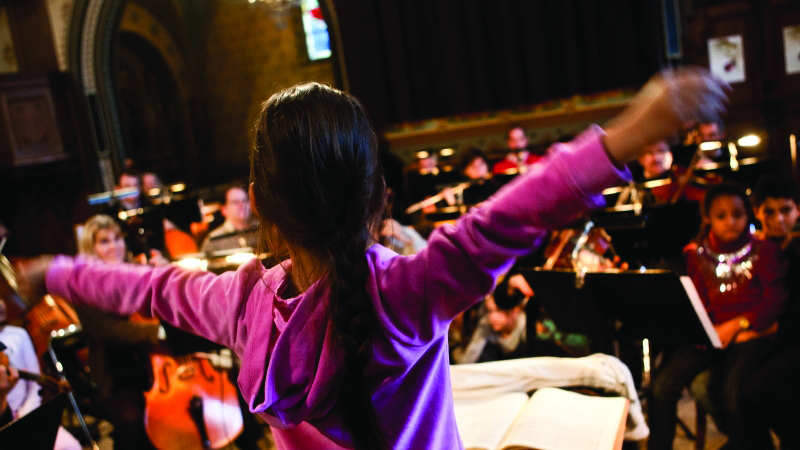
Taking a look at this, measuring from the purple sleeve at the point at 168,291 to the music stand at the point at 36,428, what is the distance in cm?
109

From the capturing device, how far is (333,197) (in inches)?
32.1

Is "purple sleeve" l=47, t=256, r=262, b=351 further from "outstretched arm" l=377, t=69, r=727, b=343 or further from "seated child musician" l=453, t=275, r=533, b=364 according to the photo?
"seated child musician" l=453, t=275, r=533, b=364

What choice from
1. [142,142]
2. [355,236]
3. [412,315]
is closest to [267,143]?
[355,236]

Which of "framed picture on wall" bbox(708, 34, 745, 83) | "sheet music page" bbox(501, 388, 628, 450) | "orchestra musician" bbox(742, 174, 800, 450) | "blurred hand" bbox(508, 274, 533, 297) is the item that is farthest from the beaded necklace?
"framed picture on wall" bbox(708, 34, 745, 83)

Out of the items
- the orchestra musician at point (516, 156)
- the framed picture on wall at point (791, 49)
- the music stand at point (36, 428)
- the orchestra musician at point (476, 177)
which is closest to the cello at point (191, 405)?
the music stand at point (36, 428)

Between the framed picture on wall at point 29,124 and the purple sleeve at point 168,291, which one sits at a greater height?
the framed picture on wall at point 29,124

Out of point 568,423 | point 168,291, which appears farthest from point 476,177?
point 168,291

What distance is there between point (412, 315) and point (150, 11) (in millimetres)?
11801

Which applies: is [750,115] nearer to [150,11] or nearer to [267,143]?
[267,143]

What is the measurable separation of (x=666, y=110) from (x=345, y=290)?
16.6 inches

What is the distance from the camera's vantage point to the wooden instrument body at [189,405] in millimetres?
2980

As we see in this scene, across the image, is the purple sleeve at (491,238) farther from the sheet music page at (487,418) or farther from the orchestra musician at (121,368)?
the orchestra musician at (121,368)

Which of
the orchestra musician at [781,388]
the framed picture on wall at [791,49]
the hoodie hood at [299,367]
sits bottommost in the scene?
the orchestra musician at [781,388]

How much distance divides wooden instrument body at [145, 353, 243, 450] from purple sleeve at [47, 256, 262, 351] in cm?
214
